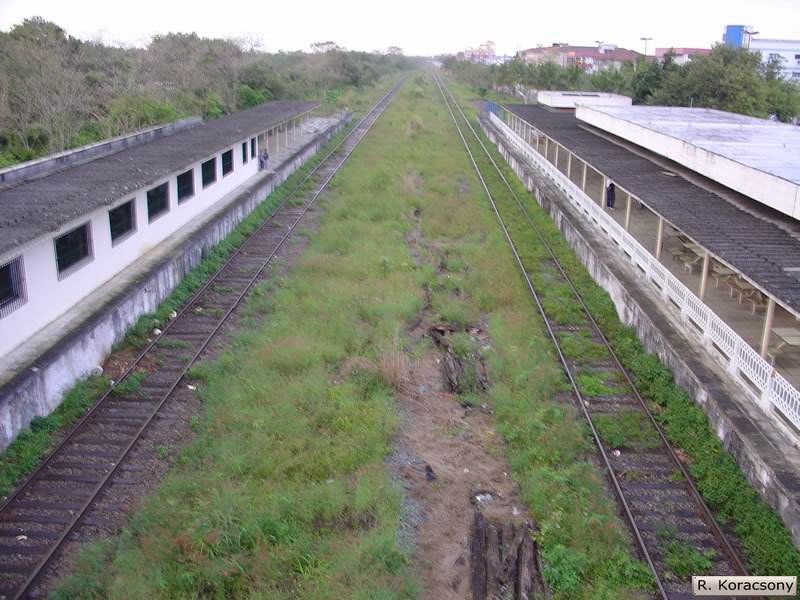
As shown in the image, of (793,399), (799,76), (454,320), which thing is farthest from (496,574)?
(799,76)

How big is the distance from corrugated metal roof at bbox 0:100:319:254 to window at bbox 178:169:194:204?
0.55m

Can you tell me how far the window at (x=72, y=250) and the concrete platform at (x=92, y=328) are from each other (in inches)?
27.2

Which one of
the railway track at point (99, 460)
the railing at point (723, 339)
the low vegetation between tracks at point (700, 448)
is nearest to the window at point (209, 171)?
the railway track at point (99, 460)

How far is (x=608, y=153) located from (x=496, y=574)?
57.5ft

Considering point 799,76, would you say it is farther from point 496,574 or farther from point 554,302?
point 496,574

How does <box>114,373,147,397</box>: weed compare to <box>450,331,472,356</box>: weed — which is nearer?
<box>114,373,147,397</box>: weed

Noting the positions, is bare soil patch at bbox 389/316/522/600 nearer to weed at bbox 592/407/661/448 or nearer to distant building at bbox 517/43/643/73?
weed at bbox 592/407/661/448

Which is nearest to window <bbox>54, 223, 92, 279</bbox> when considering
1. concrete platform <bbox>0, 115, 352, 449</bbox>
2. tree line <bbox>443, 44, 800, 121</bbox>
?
concrete platform <bbox>0, 115, 352, 449</bbox>

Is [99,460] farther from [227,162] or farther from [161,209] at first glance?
[227,162]

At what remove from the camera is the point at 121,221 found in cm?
1535

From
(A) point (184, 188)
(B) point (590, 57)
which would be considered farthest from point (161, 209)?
(B) point (590, 57)

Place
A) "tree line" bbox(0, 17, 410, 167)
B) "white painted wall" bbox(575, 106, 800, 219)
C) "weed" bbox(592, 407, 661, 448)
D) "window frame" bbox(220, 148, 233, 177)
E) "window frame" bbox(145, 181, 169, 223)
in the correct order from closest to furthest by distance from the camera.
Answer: "weed" bbox(592, 407, 661, 448)
"white painted wall" bbox(575, 106, 800, 219)
"window frame" bbox(145, 181, 169, 223)
"window frame" bbox(220, 148, 233, 177)
"tree line" bbox(0, 17, 410, 167)

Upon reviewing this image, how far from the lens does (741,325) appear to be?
12.5 m

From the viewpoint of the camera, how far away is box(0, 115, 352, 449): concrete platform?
954cm
